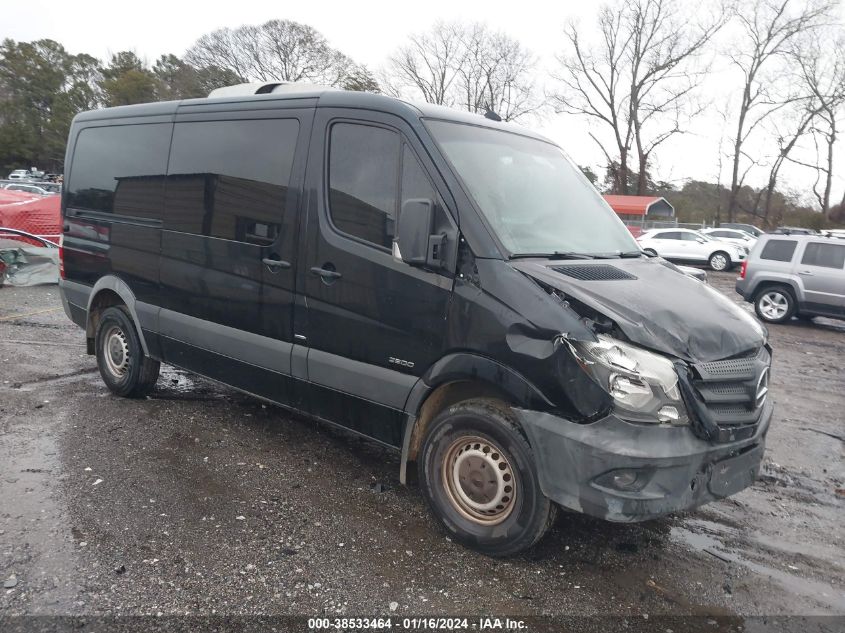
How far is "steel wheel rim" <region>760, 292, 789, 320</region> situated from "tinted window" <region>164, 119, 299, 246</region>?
11.9 m

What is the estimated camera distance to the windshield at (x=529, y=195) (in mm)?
3561

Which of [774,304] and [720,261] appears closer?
[774,304]

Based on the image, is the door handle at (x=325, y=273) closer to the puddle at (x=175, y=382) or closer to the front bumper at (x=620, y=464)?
the front bumper at (x=620, y=464)

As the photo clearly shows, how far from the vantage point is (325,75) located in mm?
47469

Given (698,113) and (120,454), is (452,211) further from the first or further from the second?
(698,113)

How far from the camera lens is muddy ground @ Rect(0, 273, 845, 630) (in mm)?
3051

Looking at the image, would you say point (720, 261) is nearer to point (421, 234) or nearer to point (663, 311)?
point (663, 311)

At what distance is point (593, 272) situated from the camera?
3.45 m

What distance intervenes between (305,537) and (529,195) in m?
2.38

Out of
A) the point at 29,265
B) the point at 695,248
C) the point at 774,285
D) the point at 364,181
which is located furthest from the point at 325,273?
the point at 695,248

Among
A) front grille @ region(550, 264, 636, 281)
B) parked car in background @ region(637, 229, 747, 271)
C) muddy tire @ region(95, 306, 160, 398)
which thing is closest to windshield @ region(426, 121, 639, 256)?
front grille @ region(550, 264, 636, 281)

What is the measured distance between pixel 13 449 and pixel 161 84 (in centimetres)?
6763

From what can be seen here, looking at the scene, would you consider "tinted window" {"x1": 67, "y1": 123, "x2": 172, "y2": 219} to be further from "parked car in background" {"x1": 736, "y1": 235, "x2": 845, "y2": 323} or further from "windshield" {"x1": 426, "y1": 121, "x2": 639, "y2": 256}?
"parked car in background" {"x1": 736, "y1": 235, "x2": 845, "y2": 323}

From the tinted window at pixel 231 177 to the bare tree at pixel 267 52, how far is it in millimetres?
43941
